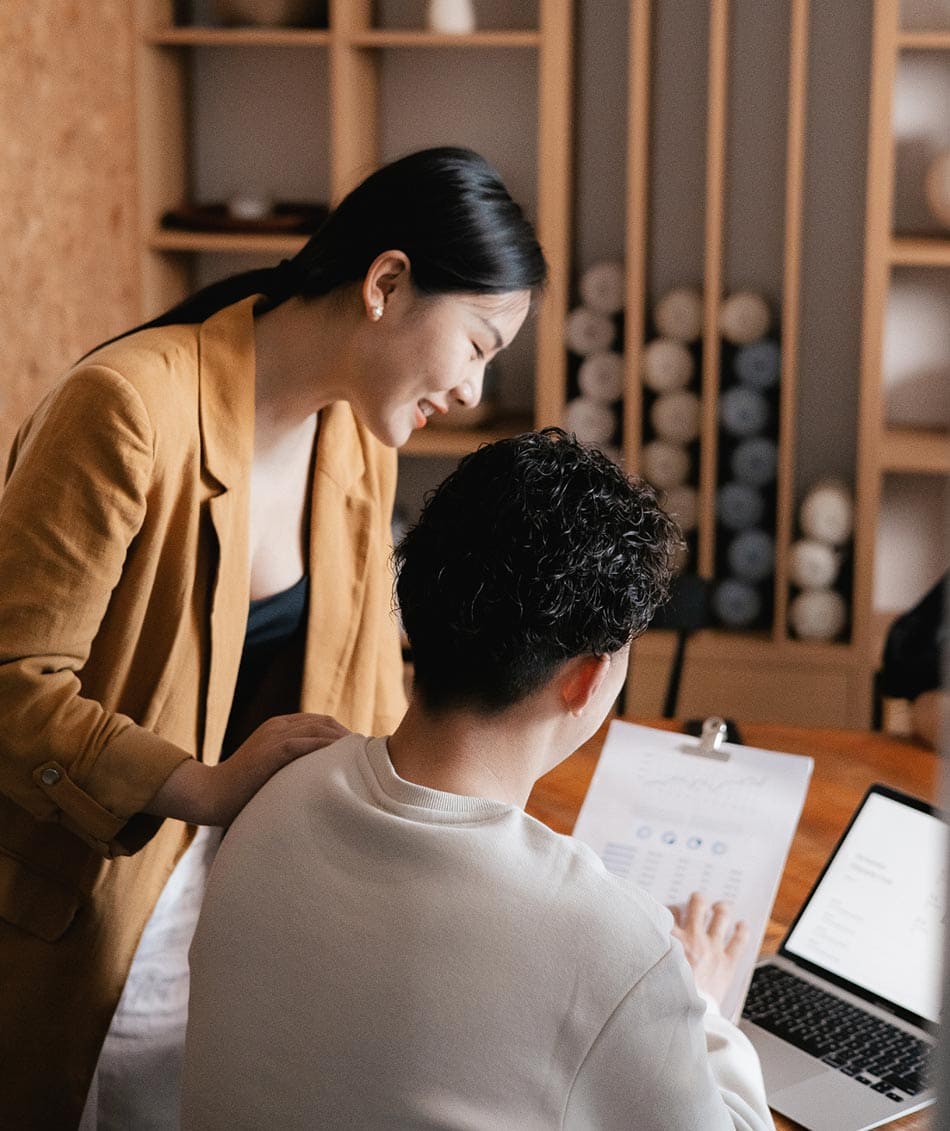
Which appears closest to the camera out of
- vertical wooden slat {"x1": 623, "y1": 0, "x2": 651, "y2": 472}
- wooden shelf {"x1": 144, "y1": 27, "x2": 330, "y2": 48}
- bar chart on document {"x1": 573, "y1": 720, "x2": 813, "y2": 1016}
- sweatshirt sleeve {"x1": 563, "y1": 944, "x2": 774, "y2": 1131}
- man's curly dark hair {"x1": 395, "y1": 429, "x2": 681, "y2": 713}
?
sweatshirt sleeve {"x1": 563, "y1": 944, "x2": 774, "y2": 1131}

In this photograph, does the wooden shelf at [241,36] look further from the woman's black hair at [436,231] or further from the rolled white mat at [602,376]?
the woman's black hair at [436,231]

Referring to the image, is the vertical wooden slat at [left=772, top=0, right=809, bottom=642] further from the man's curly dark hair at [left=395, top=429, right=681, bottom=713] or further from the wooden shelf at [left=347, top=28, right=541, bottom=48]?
the man's curly dark hair at [left=395, top=429, right=681, bottom=713]

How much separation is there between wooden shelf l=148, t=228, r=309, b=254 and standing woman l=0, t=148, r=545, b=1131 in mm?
2182

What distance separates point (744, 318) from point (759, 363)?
13cm

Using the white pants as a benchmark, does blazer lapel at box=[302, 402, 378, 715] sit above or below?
above

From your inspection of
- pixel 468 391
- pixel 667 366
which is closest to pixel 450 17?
pixel 667 366

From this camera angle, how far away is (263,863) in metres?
1.06

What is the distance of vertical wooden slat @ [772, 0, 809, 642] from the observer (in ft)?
11.2

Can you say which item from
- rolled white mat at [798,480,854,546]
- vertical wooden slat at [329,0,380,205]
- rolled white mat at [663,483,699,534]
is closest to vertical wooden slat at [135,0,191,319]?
vertical wooden slat at [329,0,380,205]

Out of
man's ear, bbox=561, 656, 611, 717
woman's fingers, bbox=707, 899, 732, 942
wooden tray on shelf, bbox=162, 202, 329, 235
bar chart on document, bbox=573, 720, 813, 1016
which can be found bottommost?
woman's fingers, bbox=707, 899, 732, 942

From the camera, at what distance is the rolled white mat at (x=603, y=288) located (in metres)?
3.71

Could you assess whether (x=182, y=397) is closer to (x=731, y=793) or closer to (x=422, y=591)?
(x=422, y=591)

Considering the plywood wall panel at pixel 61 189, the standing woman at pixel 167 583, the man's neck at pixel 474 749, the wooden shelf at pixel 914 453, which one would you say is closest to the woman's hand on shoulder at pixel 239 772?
the standing woman at pixel 167 583

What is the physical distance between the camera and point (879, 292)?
11.4 ft
